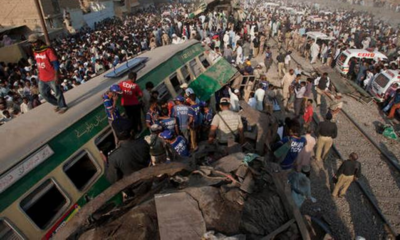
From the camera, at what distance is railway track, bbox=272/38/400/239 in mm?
6641

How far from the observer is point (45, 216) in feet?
13.8

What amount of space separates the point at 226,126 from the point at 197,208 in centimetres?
345

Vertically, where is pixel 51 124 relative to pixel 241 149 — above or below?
above

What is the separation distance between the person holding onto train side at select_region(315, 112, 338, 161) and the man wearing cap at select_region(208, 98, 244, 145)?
3.01 m

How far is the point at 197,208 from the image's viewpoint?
123 inches

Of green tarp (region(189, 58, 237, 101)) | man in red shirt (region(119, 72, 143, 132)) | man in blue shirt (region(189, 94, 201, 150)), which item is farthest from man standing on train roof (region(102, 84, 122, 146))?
green tarp (region(189, 58, 237, 101))

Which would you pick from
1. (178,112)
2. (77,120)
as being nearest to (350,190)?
(178,112)

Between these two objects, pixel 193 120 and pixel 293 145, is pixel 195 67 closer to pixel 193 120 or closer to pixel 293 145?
pixel 193 120

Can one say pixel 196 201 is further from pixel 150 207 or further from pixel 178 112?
pixel 178 112

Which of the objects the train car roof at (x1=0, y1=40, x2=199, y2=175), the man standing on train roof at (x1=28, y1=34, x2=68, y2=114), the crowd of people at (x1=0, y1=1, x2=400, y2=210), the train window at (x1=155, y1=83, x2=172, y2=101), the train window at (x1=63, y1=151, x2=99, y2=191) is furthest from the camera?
the train window at (x1=155, y1=83, x2=172, y2=101)

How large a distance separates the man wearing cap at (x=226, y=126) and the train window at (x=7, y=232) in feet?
14.0

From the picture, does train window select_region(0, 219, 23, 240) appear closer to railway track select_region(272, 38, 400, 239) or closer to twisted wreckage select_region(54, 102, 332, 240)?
twisted wreckage select_region(54, 102, 332, 240)

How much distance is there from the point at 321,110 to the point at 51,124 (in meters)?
11.5

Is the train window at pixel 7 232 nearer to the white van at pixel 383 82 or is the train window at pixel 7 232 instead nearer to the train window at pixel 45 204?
the train window at pixel 45 204
